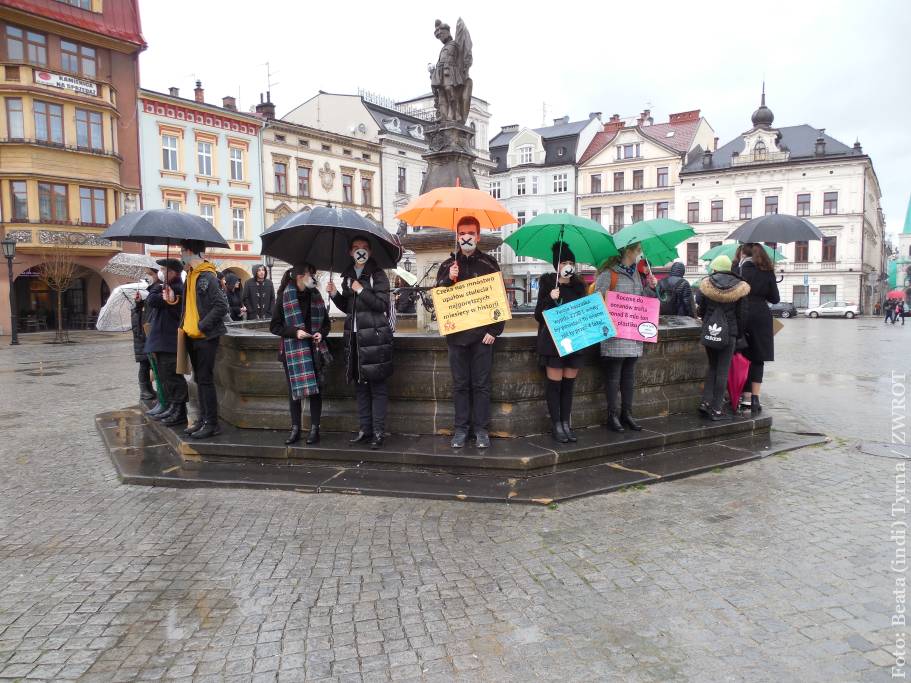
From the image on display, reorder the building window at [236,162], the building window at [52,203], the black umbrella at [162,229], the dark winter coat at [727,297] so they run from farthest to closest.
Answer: the building window at [236,162] < the building window at [52,203] < the dark winter coat at [727,297] < the black umbrella at [162,229]

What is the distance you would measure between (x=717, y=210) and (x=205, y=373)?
177 ft

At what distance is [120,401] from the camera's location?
10.2 metres

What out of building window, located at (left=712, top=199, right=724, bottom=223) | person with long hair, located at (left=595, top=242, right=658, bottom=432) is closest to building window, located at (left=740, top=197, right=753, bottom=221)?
building window, located at (left=712, top=199, right=724, bottom=223)

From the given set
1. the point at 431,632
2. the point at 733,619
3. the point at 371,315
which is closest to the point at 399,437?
the point at 371,315

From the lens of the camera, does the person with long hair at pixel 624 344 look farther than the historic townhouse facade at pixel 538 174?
No

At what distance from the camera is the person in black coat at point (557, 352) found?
19.4 feet

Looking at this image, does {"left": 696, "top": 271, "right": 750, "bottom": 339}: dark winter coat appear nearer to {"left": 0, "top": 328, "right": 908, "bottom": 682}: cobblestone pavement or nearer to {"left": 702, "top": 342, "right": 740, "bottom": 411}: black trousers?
{"left": 702, "top": 342, "right": 740, "bottom": 411}: black trousers

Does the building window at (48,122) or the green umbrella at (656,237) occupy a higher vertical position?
the building window at (48,122)

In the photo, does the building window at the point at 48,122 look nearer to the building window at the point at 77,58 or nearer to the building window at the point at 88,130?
the building window at the point at 88,130

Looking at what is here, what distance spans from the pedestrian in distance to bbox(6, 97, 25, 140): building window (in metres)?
31.9

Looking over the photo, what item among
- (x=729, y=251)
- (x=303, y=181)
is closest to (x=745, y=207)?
(x=303, y=181)

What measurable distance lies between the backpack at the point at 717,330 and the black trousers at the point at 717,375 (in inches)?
4.3

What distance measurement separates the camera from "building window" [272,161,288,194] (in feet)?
129

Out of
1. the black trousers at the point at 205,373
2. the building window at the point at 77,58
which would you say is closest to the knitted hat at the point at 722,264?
the black trousers at the point at 205,373
